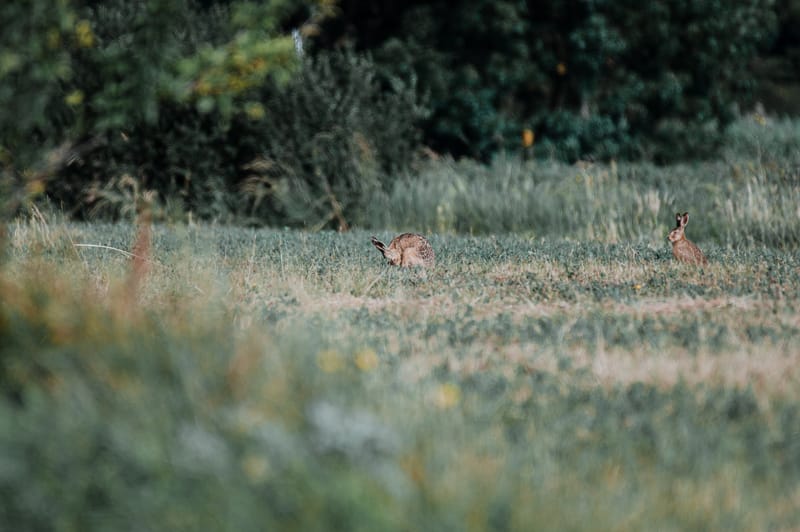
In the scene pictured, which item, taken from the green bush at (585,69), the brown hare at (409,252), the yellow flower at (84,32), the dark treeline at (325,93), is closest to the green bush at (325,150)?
the dark treeline at (325,93)

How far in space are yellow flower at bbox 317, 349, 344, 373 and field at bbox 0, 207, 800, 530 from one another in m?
0.01

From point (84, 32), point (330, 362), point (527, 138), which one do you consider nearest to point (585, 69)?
point (527, 138)

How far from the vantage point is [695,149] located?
18.7 meters

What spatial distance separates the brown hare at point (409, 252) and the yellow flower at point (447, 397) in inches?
138

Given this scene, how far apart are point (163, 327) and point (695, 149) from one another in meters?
15.4

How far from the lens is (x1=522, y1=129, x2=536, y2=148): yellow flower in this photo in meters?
17.7

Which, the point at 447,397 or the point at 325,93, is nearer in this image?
the point at 447,397

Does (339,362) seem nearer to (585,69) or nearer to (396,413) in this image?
(396,413)

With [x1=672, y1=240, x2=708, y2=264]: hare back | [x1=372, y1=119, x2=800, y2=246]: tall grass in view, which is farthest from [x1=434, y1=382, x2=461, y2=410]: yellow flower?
[x1=372, y1=119, x2=800, y2=246]: tall grass

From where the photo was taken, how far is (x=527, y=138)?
1775 cm

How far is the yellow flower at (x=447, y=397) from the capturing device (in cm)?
395

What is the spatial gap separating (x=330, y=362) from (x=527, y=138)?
14.2 m

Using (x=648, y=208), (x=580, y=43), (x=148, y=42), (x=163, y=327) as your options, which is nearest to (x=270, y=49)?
(x=148, y=42)

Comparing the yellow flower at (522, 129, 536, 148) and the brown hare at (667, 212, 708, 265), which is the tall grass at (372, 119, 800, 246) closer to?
the brown hare at (667, 212, 708, 265)
